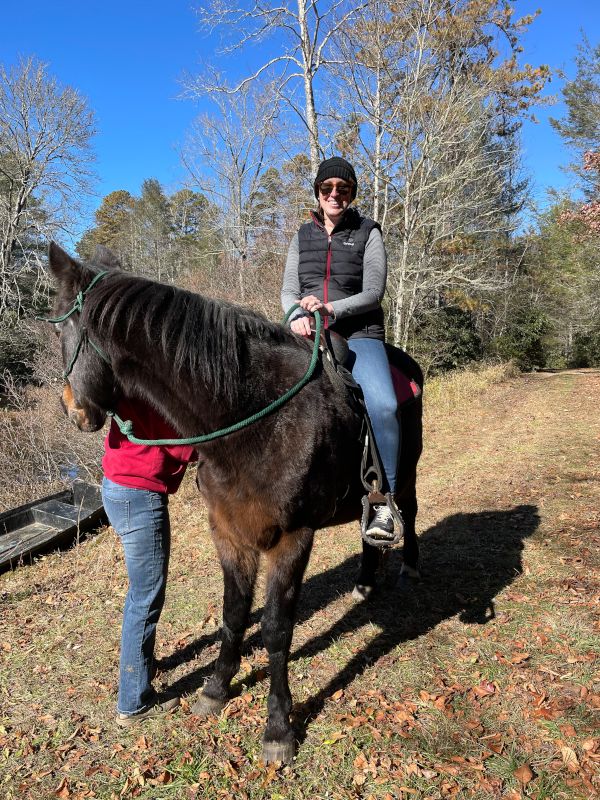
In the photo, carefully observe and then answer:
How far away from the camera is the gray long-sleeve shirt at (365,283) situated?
9.91ft

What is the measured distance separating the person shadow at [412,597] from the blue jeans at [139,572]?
520 mm

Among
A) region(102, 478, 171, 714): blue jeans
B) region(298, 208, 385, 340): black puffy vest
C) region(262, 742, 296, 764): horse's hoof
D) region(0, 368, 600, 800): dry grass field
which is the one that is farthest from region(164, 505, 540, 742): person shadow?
region(298, 208, 385, 340): black puffy vest

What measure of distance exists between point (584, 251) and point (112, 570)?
2184 centimetres

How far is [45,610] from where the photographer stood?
14.6 feet

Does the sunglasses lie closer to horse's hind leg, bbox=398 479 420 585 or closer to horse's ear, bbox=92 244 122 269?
horse's ear, bbox=92 244 122 269

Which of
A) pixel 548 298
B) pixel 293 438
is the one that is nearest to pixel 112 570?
pixel 293 438

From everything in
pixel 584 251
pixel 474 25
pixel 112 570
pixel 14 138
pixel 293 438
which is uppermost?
pixel 474 25

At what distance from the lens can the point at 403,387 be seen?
368 cm

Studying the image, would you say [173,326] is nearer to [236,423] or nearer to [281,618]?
[236,423]

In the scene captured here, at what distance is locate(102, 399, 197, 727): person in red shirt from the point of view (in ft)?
9.20

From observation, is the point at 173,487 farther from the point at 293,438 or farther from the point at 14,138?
the point at 14,138

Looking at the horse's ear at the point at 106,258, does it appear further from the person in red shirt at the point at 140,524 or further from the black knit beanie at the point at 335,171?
the black knit beanie at the point at 335,171

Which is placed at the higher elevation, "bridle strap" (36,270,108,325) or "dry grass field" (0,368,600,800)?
"bridle strap" (36,270,108,325)

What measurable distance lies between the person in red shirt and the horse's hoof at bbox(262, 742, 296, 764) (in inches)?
31.8
